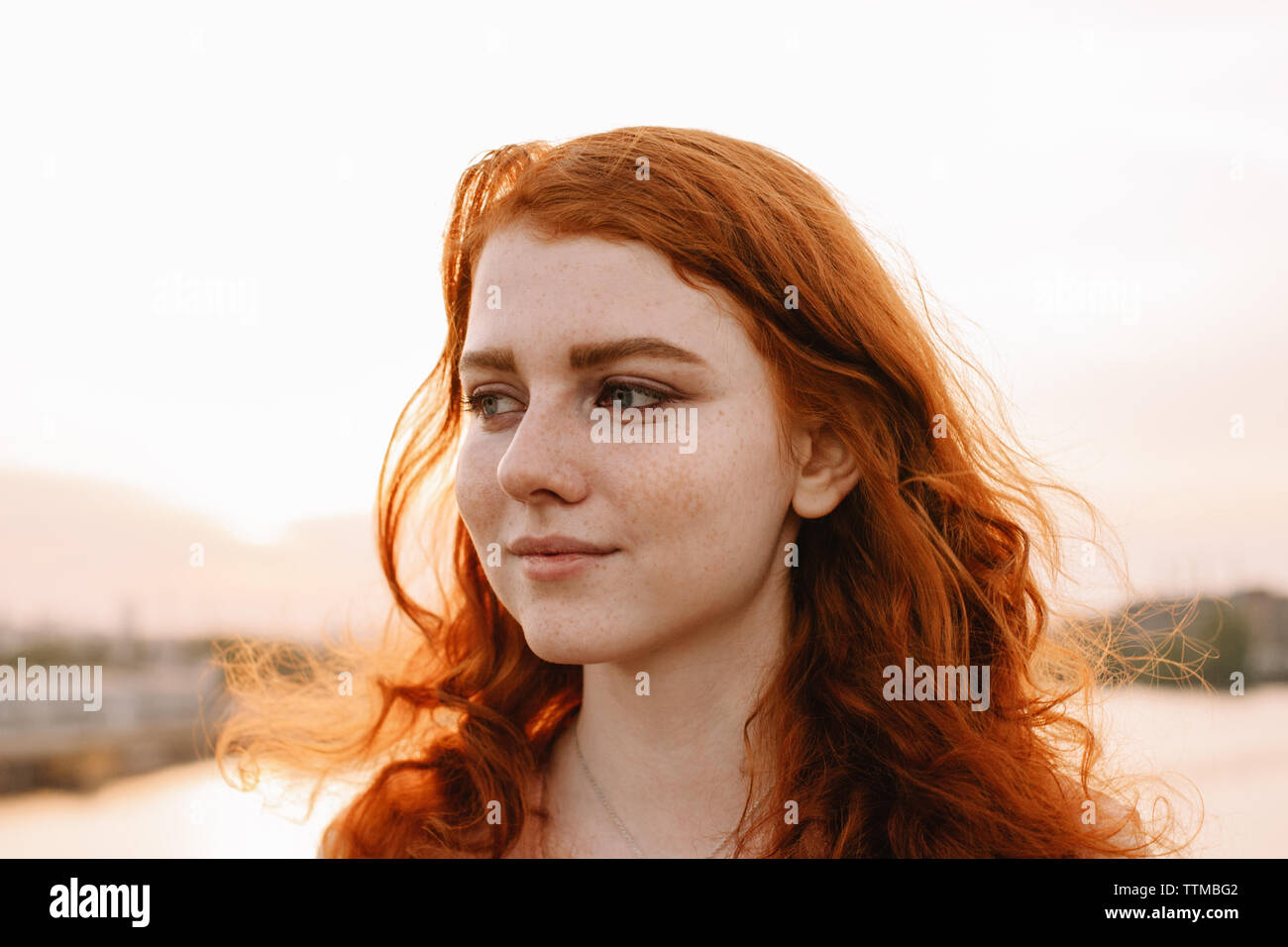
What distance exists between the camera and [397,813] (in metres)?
3.43

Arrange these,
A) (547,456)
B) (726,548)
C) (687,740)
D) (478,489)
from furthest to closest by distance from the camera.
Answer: (687,740), (478,489), (726,548), (547,456)

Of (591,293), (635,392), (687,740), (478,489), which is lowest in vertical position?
(687,740)

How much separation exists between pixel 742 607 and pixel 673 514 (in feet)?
1.51

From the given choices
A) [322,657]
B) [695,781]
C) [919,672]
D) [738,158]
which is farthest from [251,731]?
[738,158]

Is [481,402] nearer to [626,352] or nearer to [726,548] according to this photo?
[626,352]

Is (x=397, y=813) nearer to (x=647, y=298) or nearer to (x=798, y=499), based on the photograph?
(x=798, y=499)

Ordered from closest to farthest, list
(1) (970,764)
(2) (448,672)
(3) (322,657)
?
(1) (970,764) < (2) (448,672) < (3) (322,657)

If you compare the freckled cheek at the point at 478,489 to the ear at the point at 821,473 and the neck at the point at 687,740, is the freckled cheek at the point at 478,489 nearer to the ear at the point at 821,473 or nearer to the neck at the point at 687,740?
the neck at the point at 687,740

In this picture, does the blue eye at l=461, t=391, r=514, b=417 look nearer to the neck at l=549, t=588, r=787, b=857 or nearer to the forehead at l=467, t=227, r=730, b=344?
the forehead at l=467, t=227, r=730, b=344

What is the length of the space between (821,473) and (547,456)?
2.82 ft

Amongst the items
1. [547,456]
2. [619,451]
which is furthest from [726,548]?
[547,456]

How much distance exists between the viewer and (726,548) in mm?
2852

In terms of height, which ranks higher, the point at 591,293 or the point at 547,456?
the point at 591,293

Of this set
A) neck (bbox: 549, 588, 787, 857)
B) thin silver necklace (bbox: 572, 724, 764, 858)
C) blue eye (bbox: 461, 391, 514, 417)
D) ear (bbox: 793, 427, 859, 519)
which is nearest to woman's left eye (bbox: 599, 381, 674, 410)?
blue eye (bbox: 461, 391, 514, 417)
